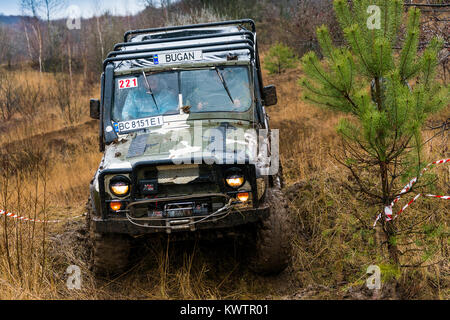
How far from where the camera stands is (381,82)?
3646 millimetres

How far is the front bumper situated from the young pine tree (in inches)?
36.1

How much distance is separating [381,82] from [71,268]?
3.40 m

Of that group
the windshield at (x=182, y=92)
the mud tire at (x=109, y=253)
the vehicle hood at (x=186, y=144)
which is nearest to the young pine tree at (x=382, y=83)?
the vehicle hood at (x=186, y=144)

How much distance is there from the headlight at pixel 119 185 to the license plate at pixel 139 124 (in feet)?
3.04

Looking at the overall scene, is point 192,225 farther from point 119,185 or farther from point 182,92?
point 182,92

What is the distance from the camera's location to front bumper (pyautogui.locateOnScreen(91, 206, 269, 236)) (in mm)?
3781

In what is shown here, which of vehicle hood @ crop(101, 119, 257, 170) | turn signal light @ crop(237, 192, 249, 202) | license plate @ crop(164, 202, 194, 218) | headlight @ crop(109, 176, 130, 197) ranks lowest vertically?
license plate @ crop(164, 202, 194, 218)

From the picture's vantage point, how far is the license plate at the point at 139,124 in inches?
181

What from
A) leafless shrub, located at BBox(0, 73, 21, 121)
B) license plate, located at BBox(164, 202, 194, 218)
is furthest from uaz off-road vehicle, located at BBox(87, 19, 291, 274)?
leafless shrub, located at BBox(0, 73, 21, 121)

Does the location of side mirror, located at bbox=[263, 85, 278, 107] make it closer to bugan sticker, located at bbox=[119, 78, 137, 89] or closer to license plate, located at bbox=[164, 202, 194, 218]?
bugan sticker, located at bbox=[119, 78, 137, 89]

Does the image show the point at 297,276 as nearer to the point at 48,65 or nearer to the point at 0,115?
the point at 0,115

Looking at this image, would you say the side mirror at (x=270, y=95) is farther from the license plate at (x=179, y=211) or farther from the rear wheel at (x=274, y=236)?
the license plate at (x=179, y=211)

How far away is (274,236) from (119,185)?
1.40 metres

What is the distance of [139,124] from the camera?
4609 millimetres
